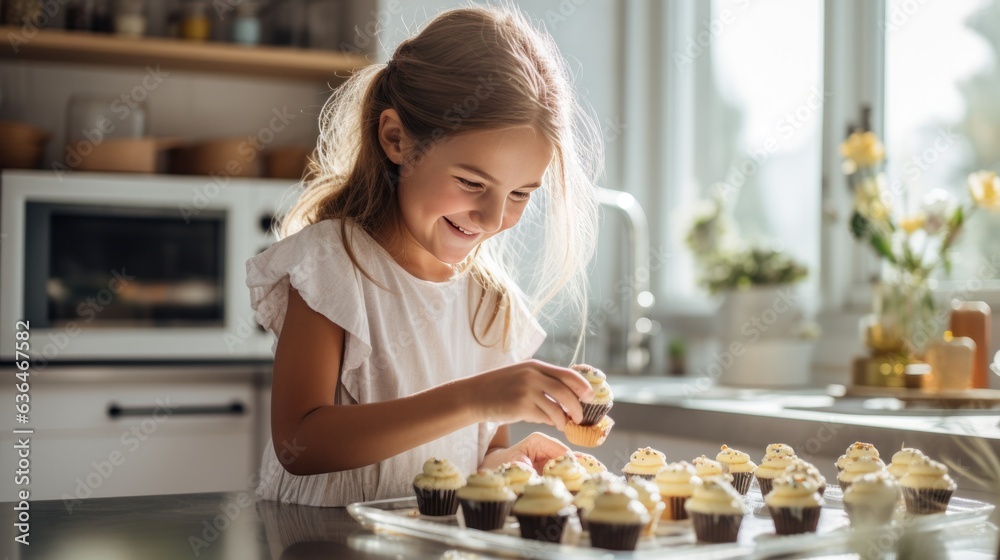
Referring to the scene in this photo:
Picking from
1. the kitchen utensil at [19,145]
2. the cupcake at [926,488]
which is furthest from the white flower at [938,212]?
the kitchen utensil at [19,145]

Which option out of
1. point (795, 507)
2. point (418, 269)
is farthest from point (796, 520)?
point (418, 269)

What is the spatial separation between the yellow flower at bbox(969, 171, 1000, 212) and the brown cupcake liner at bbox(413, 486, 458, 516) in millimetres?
1483

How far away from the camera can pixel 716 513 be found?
82 cm

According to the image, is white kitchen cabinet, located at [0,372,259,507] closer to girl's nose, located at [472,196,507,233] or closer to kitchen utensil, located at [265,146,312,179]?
kitchen utensil, located at [265,146,312,179]

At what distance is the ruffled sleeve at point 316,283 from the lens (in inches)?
44.6

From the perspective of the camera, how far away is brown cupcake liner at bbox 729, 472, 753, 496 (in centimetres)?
105

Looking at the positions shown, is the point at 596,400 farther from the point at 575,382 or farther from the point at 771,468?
the point at 771,468

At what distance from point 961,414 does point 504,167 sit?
3.60 feet

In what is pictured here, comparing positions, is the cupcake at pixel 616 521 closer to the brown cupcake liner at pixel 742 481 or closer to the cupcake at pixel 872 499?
the cupcake at pixel 872 499

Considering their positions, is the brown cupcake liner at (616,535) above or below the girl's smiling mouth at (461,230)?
below

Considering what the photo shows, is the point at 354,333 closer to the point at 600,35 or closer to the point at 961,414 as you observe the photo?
the point at 961,414

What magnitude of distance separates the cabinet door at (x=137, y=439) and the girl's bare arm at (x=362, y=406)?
1.58 metres

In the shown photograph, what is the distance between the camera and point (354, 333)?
3.72 feet

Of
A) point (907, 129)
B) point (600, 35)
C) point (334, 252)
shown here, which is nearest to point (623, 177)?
point (600, 35)
